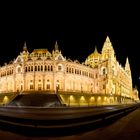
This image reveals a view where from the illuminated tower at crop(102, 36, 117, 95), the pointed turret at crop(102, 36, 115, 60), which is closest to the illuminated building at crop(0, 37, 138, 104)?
the illuminated tower at crop(102, 36, 117, 95)

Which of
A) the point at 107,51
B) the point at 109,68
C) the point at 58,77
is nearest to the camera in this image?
the point at 58,77

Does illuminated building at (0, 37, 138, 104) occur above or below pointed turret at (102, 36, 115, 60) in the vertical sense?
below

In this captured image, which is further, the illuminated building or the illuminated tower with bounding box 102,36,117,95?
the illuminated tower with bounding box 102,36,117,95

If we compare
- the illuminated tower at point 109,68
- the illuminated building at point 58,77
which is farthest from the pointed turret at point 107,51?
the illuminated building at point 58,77

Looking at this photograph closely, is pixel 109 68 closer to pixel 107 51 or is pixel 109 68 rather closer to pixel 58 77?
pixel 107 51

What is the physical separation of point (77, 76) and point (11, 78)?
24.6 meters

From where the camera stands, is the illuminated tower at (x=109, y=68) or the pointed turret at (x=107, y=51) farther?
the pointed turret at (x=107, y=51)

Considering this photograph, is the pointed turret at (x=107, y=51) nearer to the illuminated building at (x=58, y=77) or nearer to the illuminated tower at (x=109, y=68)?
the illuminated tower at (x=109, y=68)

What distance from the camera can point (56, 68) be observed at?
75.6 metres

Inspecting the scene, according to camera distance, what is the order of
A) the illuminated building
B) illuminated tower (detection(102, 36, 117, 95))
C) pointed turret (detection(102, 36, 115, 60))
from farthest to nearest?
pointed turret (detection(102, 36, 115, 60)) < illuminated tower (detection(102, 36, 117, 95)) < the illuminated building

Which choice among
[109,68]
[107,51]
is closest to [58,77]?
[109,68]

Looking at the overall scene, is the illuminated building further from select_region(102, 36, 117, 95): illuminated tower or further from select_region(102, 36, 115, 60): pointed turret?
select_region(102, 36, 115, 60): pointed turret

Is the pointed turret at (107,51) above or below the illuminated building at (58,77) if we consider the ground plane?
above

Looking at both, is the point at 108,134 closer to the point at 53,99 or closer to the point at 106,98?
the point at 53,99
